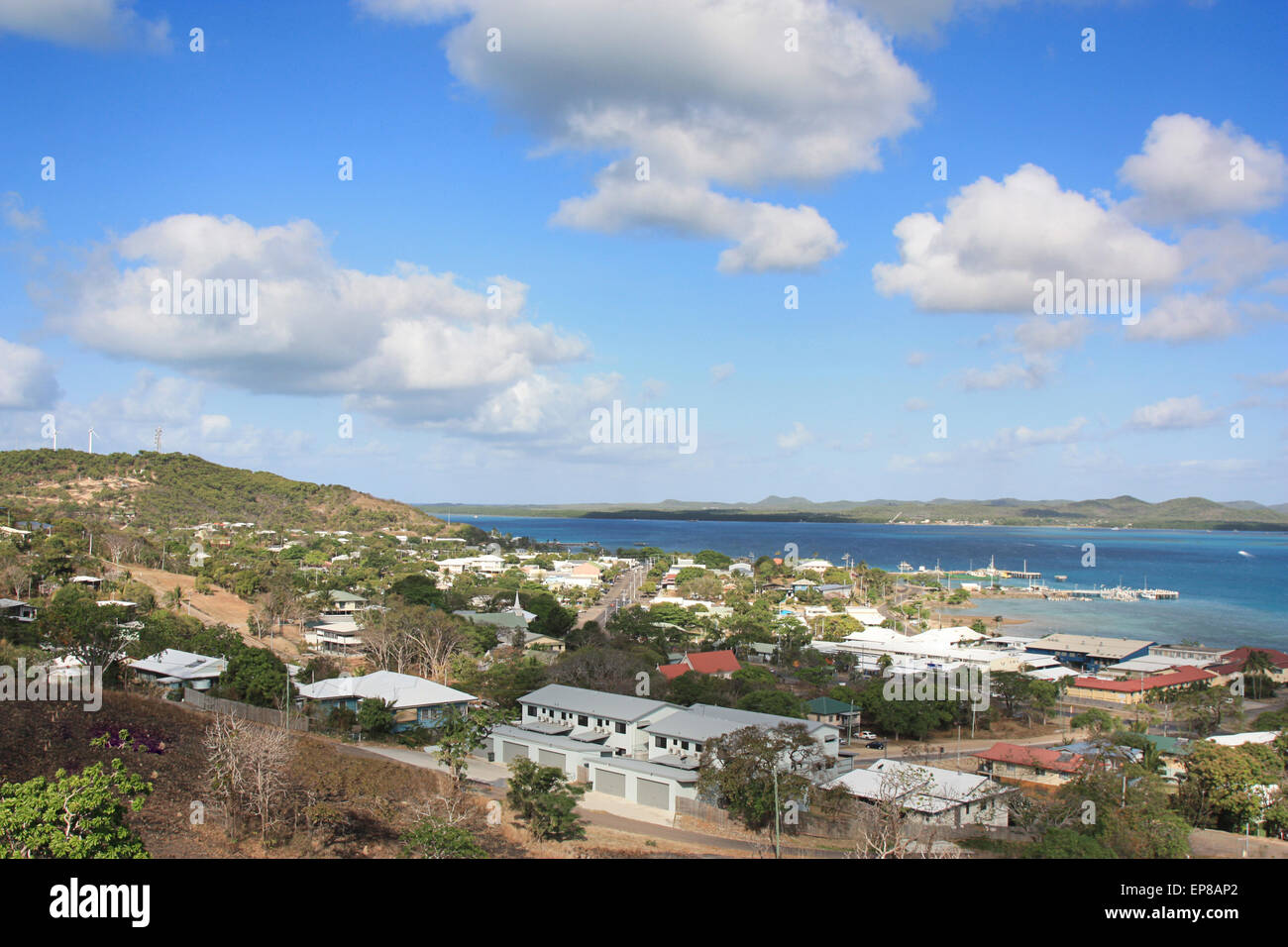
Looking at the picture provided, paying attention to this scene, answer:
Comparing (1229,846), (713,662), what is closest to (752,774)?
(1229,846)

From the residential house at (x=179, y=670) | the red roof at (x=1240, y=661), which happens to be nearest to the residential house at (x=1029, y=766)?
the red roof at (x=1240, y=661)

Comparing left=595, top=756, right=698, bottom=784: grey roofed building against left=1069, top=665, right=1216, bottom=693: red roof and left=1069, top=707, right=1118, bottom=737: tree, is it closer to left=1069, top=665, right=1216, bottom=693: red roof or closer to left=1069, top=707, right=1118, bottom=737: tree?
left=1069, top=707, right=1118, bottom=737: tree

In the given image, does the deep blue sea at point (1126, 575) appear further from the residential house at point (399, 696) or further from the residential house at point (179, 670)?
the residential house at point (179, 670)

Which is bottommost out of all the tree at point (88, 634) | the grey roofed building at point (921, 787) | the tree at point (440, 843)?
the grey roofed building at point (921, 787)

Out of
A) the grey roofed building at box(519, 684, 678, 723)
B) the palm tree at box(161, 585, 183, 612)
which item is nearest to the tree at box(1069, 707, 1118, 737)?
the grey roofed building at box(519, 684, 678, 723)
